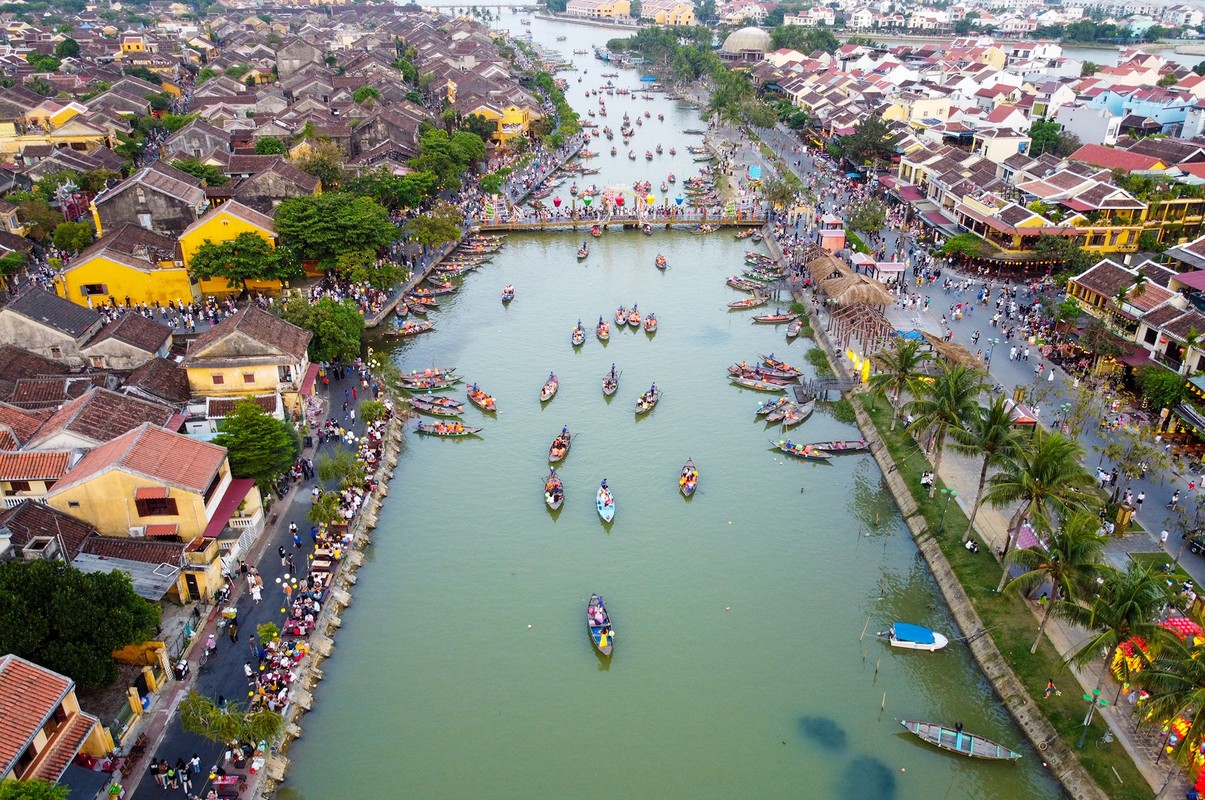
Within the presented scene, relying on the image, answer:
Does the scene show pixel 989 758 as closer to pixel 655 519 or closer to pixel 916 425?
pixel 916 425

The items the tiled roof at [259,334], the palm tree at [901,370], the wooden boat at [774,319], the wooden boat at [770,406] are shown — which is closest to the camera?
the palm tree at [901,370]

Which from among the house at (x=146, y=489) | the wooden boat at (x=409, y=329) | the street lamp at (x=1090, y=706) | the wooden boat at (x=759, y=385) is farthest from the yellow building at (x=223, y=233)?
the street lamp at (x=1090, y=706)

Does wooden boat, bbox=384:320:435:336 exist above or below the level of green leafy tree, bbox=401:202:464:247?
below

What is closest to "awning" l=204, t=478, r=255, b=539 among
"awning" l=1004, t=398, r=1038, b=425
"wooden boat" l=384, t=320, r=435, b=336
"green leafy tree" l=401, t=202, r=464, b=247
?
"wooden boat" l=384, t=320, r=435, b=336

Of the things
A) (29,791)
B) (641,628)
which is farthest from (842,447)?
(29,791)

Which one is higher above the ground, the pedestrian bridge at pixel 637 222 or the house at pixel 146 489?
the house at pixel 146 489

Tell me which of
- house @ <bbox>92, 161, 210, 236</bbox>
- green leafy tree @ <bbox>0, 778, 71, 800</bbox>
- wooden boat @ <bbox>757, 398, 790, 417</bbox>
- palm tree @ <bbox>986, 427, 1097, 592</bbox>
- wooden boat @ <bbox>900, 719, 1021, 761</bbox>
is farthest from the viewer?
house @ <bbox>92, 161, 210, 236</bbox>

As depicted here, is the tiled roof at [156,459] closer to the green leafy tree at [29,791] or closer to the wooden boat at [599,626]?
the green leafy tree at [29,791]

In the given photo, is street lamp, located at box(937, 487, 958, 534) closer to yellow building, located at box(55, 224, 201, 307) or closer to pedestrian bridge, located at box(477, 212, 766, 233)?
pedestrian bridge, located at box(477, 212, 766, 233)
